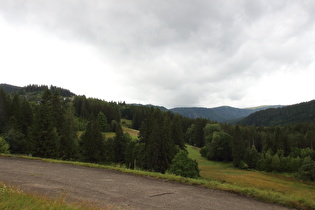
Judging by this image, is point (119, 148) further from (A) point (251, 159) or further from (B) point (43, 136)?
(A) point (251, 159)

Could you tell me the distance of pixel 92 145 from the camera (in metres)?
56.2

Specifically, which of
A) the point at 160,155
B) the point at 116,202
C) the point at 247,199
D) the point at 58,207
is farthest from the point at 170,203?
the point at 160,155

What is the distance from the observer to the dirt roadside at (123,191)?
8.22 m

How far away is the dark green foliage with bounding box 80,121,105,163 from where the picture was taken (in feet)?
182

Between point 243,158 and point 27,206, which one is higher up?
point 27,206

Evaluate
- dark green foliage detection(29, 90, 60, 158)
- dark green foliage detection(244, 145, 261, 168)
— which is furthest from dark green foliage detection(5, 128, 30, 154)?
dark green foliage detection(244, 145, 261, 168)

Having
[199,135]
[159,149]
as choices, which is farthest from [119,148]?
[199,135]

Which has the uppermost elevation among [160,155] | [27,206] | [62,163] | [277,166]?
[27,206]

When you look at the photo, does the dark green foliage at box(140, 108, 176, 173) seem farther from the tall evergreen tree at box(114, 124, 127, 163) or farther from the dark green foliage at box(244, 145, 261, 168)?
the dark green foliage at box(244, 145, 261, 168)

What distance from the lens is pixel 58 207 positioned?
17.3ft

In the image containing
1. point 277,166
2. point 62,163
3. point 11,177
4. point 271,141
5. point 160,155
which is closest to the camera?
point 11,177

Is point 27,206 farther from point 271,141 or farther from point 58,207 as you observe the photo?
point 271,141

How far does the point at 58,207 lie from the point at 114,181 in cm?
624

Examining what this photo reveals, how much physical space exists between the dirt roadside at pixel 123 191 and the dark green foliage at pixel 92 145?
44918 millimetres
